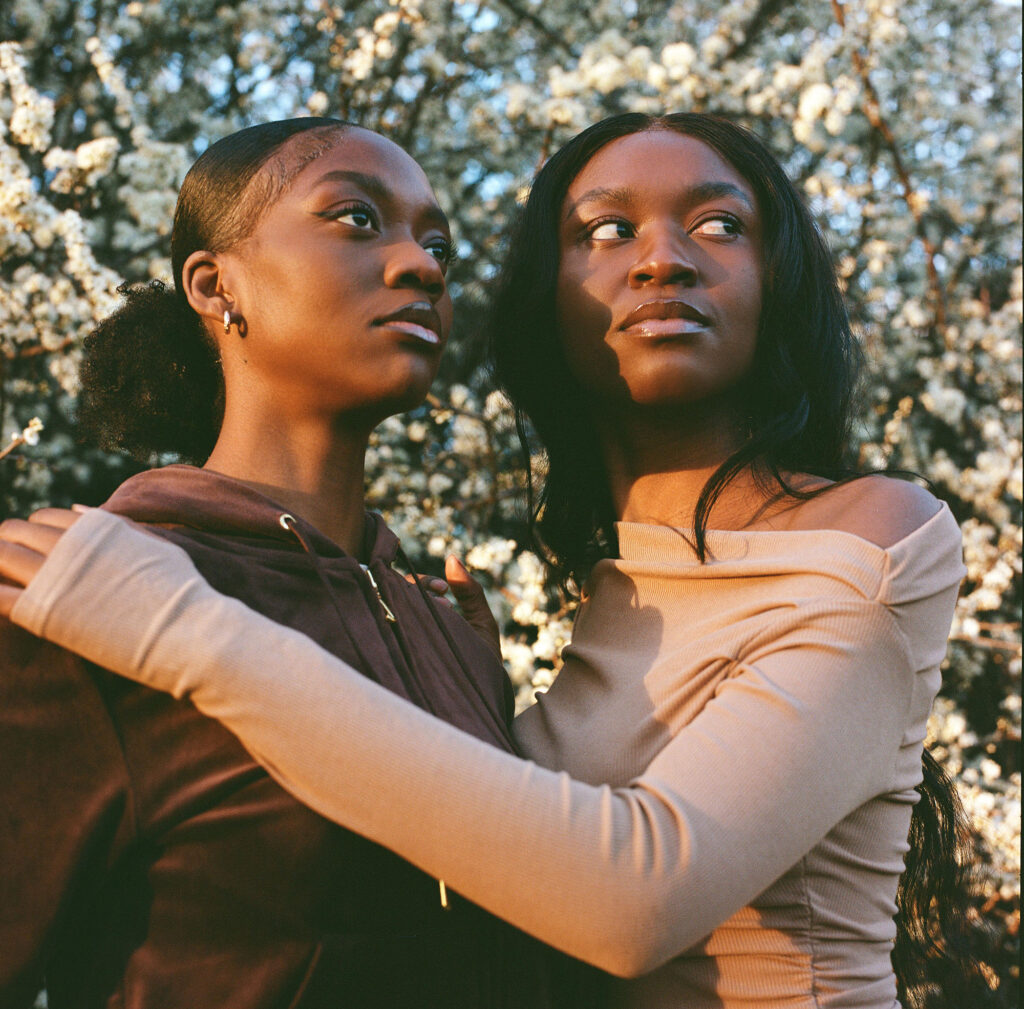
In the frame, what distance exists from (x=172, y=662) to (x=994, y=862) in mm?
4284

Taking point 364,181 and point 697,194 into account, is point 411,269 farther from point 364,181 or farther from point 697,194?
point 697,194

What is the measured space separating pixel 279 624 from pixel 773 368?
1219mm

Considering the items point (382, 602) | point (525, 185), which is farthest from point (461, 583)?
point (525, 185)

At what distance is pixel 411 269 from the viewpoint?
1777 millimetres

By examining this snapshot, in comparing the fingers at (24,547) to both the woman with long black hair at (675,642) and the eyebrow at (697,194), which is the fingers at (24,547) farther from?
the eyebrow at (697,194)

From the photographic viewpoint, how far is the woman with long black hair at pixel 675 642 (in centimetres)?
128

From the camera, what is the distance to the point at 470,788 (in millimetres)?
1281

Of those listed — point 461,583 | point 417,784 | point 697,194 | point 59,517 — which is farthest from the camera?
point 461,583

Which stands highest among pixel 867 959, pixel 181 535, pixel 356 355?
pixel 356 355

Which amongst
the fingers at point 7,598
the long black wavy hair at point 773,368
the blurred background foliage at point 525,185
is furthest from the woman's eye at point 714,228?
the blurred background foliage at point 525,185

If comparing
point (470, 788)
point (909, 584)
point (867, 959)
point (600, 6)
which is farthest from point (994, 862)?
point (600, 6)

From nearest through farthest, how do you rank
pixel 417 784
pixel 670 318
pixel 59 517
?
pixel 417 784 → pixel 59 517 → pixel 670 318

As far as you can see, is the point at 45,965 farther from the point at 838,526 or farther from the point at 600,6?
the point at 600,6

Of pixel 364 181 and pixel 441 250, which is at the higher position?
pixel 364 181
